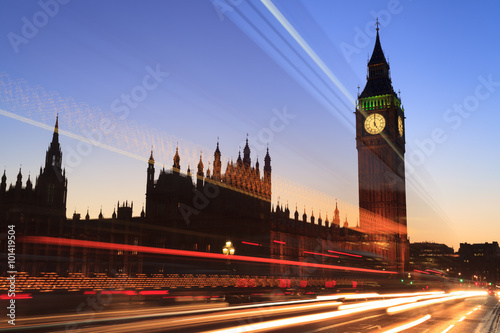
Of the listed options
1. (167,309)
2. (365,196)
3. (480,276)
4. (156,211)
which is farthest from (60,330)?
(480,276)

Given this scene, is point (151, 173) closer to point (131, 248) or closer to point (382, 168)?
point (131, 248)

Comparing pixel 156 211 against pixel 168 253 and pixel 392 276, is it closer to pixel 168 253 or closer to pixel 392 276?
pixel 168 253

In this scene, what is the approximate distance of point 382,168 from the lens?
373 feet

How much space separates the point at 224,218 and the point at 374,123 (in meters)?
59.9

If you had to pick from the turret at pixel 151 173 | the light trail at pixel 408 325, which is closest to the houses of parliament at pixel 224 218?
the turret at pixel 151 173

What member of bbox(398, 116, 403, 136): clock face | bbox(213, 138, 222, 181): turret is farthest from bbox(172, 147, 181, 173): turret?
bbox(398, 116, 403, 136): clock face

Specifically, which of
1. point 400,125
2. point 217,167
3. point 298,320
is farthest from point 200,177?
point 400,125

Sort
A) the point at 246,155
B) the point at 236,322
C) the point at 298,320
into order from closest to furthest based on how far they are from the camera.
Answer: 1. the point at 236,322
2. the point at 298,320
3. the point at 246,155

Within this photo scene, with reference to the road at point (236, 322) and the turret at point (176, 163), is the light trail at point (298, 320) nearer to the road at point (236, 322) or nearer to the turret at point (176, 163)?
the road at point (236, 322)

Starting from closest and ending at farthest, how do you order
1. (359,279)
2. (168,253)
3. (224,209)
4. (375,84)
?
1. (168,253)
2. (224,209)
3. (359,279)
4. (375,84)

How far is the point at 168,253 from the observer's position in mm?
61219

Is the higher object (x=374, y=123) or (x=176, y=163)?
(x=374, y=123)

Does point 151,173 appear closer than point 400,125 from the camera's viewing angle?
Yes

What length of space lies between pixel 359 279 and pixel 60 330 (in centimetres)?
8074
